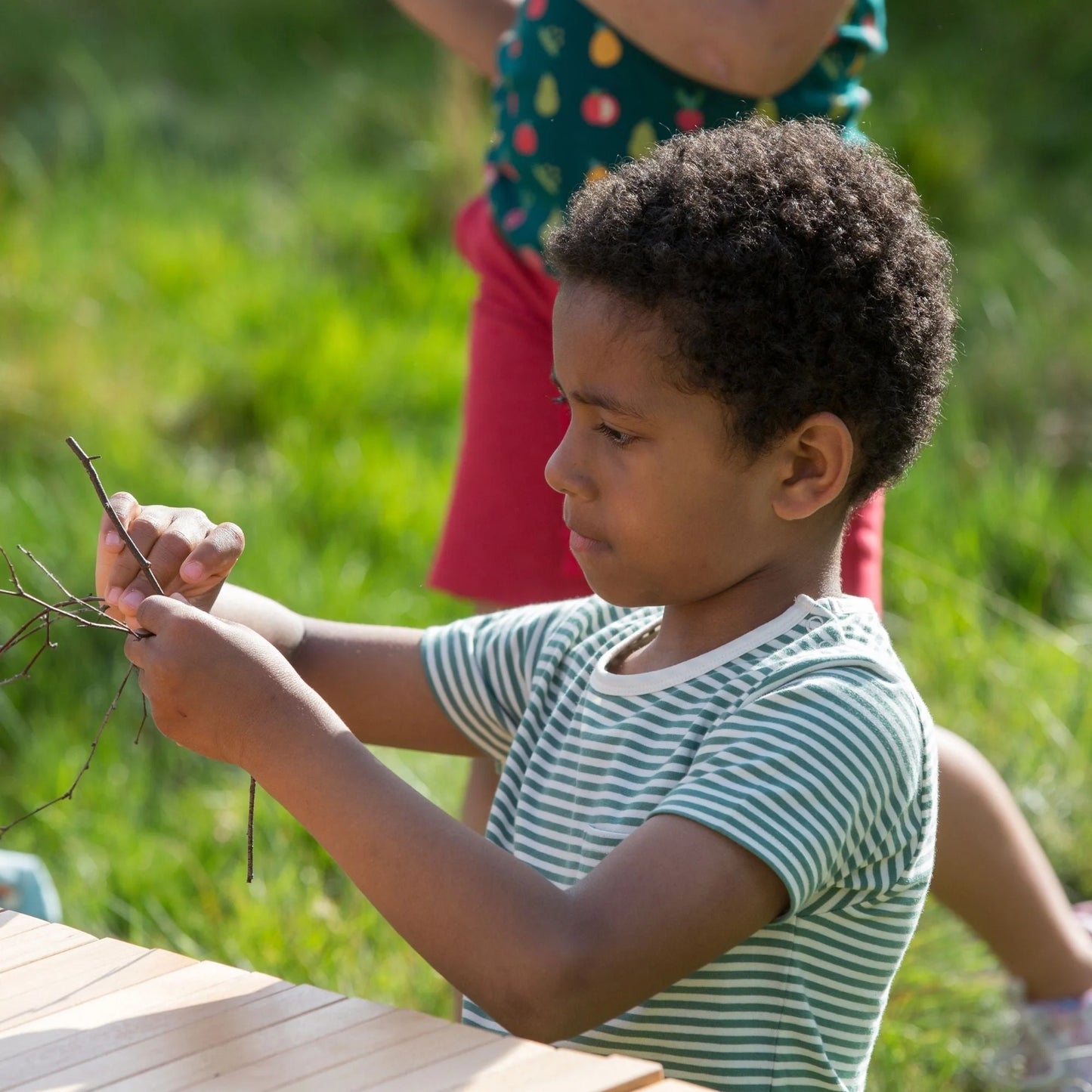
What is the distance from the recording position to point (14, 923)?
4.78 feet

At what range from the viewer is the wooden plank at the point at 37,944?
1.38 metres

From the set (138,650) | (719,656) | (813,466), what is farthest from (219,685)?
(813,466)

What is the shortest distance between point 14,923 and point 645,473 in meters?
0.68

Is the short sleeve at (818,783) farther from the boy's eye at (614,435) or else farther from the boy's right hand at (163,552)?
the boy's right hand at (163,552)

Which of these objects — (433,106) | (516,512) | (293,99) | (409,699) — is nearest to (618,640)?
(409,699)

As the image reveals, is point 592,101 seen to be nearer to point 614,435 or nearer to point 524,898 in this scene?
point 614,435

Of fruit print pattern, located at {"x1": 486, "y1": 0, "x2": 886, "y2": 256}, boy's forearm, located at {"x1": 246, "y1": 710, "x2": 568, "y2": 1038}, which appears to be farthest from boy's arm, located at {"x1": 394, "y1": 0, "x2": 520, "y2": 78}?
boy's forearm, located at {"x1": 246, "y1": 710, "x2": 568, "y2": 1038}

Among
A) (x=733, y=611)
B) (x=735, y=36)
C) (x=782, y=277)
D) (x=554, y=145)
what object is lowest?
(x=733, y=611)

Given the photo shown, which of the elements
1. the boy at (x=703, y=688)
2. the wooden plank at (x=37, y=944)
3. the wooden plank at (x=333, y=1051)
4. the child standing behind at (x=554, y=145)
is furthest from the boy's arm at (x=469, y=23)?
the wooden plank at (x=333, y=1051)

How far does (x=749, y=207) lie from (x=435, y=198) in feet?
13.3

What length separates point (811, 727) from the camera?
142 centimetres

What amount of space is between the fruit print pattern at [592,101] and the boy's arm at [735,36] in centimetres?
5

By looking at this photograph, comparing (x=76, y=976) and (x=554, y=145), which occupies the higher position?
(x=554, y=145)

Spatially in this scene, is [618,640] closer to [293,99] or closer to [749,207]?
[749,207]
